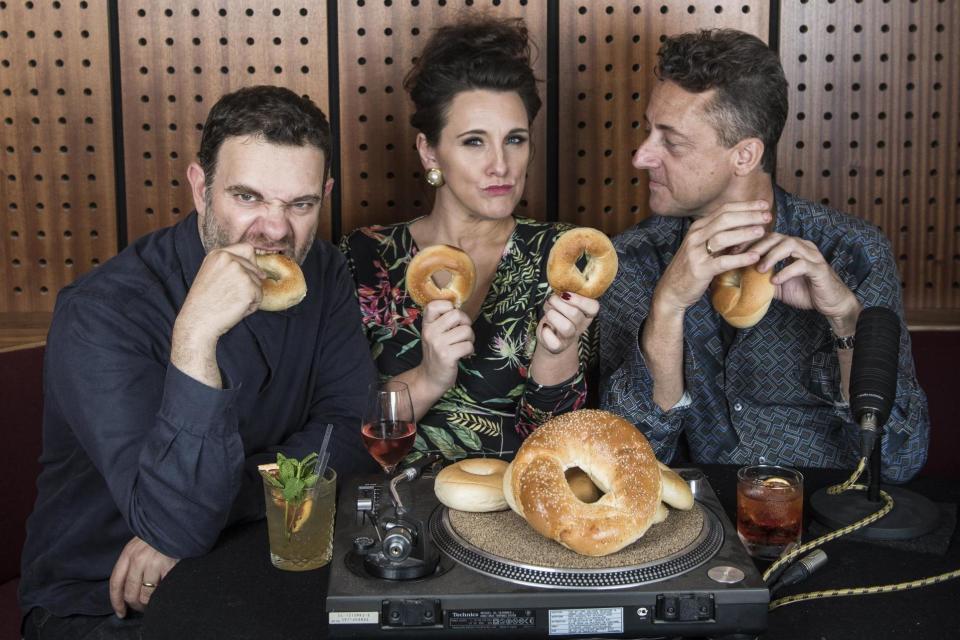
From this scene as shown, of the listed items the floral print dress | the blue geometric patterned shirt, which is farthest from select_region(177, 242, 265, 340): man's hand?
the blue geometric patterned shirt

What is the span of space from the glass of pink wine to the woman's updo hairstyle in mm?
1093

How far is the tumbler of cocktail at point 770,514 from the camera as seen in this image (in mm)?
1408

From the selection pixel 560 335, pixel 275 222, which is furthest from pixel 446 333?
pixel 275 222

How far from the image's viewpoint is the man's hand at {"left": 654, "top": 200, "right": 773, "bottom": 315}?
75.2 inches

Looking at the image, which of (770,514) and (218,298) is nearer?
(770,514)

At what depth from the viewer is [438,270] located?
2.15 metres

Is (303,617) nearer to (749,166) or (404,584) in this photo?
(404,584)

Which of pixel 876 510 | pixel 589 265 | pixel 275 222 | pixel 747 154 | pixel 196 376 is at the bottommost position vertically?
pixel 876 510

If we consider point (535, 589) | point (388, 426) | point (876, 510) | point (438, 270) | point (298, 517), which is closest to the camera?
point (535, 589)

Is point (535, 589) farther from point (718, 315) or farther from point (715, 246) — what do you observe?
point (718, 315)

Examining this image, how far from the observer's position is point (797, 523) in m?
1.42

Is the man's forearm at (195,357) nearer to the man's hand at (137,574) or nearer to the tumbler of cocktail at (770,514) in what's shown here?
the man's hand at (137,574)

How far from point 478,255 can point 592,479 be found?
1.40 m

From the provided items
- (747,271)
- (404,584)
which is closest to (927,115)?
(747,271)
